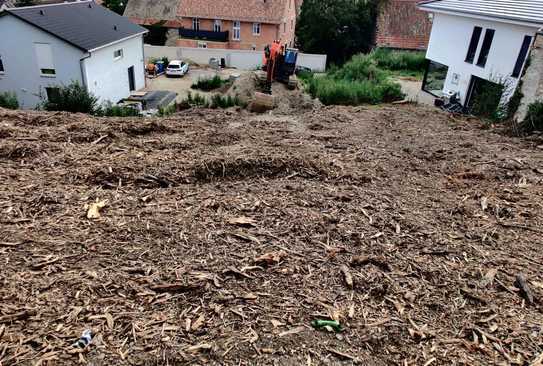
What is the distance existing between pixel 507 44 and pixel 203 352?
1591 centimetres

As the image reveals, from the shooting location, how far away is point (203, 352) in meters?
2.71

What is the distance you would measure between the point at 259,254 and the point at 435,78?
1883 cm

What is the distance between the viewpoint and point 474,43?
54.2ft

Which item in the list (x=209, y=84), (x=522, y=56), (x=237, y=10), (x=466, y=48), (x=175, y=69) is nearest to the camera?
(x=522, y=56)

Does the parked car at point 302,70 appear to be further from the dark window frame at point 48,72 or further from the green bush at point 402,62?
the dark window frame at point 48,72

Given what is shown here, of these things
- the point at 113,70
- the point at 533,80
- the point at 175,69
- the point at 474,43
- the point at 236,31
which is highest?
the point at 474,43

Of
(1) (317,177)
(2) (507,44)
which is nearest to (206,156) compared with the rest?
(1) (317,177)

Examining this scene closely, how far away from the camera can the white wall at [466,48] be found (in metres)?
14.3

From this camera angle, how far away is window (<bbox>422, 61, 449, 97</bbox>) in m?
18.9

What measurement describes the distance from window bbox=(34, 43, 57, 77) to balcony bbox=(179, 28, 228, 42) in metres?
16.1

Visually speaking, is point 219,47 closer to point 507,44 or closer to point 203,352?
point 507,44

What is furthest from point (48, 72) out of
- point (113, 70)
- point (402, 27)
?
point (402, 27)

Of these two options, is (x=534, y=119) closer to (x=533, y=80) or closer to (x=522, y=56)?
(x=533, y=80)

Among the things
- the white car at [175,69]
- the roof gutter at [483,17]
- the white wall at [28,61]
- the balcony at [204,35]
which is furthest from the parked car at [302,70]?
the white wall at [28,61]
